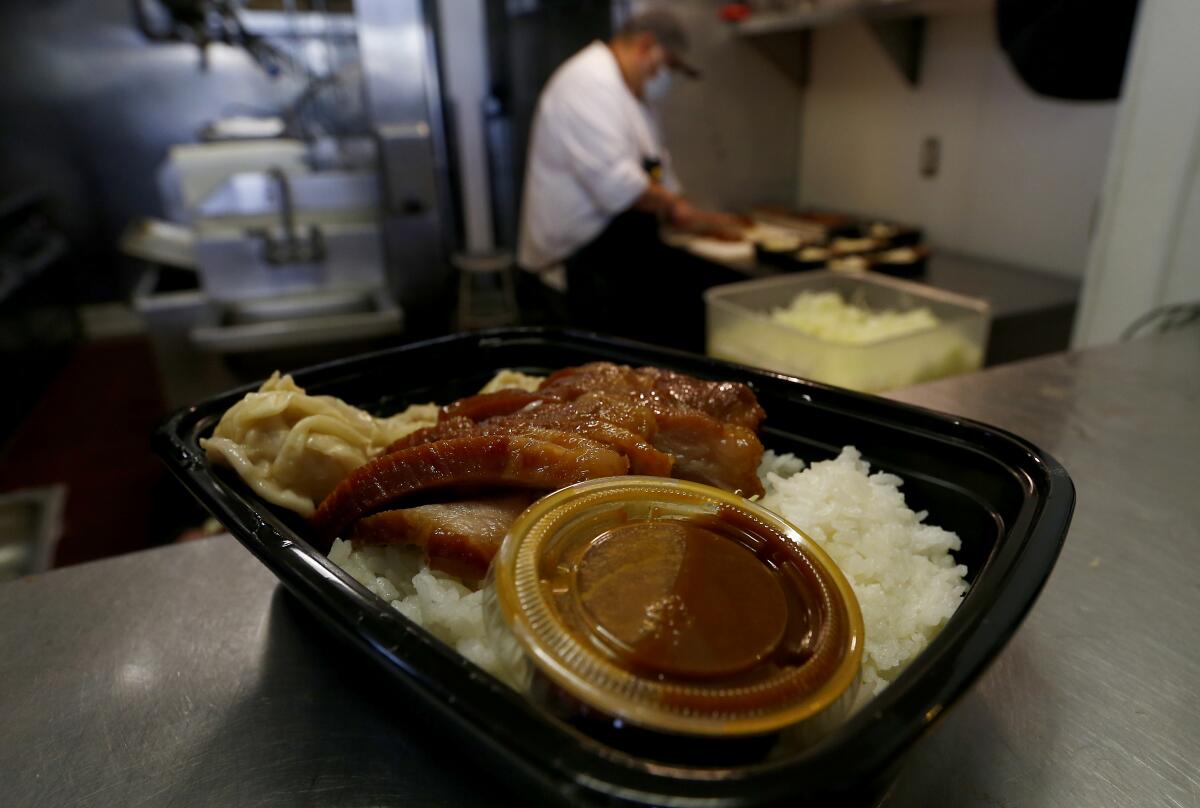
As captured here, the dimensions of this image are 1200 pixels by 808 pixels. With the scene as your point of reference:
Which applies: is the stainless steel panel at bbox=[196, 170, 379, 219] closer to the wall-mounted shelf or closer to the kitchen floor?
the kitchen floor

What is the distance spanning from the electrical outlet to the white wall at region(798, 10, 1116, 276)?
27mm

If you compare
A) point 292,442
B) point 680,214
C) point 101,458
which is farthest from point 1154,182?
point 101,458

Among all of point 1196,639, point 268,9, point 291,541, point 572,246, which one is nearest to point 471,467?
point 291,541

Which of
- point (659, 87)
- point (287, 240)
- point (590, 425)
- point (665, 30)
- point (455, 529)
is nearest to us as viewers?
point (455, 529)

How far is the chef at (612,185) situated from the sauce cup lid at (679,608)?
10.5ft

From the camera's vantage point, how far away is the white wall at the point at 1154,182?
76.5 inches

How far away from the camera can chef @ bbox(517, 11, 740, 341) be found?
3.69 meters

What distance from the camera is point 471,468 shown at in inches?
30.0

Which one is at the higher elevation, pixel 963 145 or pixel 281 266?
pixel 963 145

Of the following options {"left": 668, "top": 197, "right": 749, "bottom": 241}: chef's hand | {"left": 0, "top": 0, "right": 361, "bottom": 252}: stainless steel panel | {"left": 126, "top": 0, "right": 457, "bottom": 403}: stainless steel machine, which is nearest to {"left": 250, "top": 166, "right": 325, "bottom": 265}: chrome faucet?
{"left": 126, "top": 0, "right": 457, "bottom": 403}: stainless steel machine

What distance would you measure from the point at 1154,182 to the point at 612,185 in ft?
7.27

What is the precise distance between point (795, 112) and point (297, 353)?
11.0 ft

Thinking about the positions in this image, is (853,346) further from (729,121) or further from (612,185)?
(729,121)

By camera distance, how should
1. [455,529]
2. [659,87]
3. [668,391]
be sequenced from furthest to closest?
1. [659,87]
2. [668,391]
3. [455,529]
